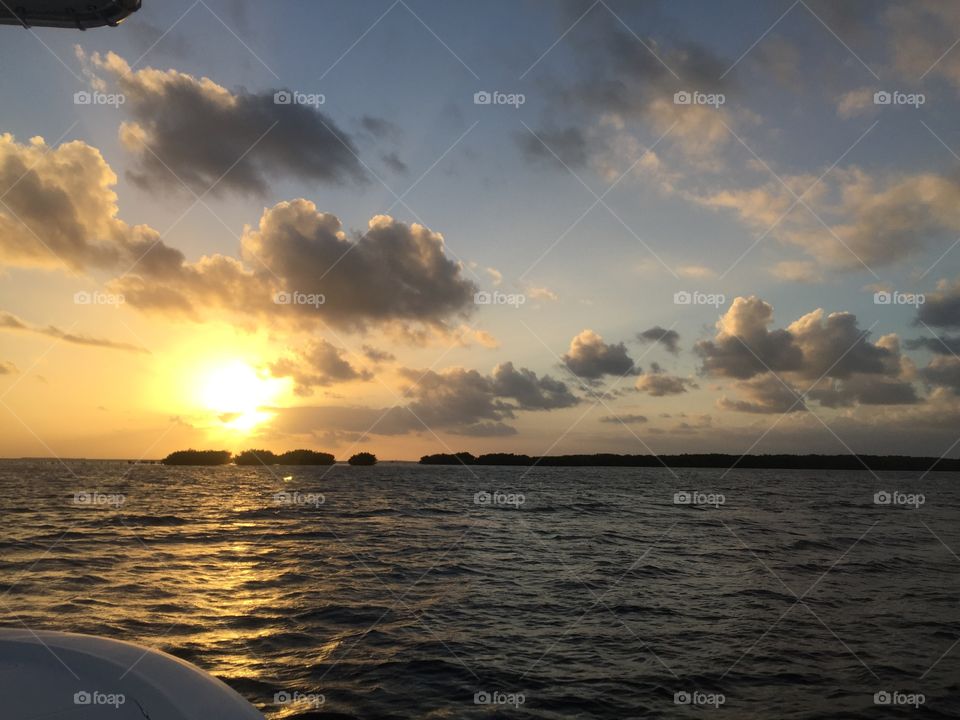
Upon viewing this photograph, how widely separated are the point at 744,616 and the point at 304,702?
12.1m

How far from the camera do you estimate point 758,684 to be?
1177 cm

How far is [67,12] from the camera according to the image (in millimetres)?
16734
